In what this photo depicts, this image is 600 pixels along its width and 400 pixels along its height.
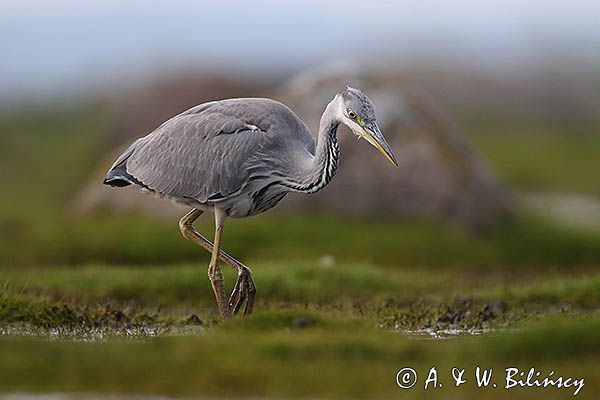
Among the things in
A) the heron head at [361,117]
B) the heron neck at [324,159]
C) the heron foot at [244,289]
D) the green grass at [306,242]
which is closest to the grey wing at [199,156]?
the heron neck at [324,159]

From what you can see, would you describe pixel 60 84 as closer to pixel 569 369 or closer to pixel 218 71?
pixel 218 71

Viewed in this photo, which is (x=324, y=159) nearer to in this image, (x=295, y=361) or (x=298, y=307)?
(x=298, y=307)

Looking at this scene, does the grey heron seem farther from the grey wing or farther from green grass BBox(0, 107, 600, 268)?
green grass BBox(0, 107, 600, 268)

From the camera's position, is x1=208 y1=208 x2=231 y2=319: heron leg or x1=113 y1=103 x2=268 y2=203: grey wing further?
x1=113 y1=103 x2=268 y2=203: grey wing

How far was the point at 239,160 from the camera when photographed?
11.2 m

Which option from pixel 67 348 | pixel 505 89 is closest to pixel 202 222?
pixel 67 348

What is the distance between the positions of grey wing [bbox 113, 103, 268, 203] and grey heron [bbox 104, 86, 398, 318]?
1cm

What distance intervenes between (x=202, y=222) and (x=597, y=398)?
1304cm

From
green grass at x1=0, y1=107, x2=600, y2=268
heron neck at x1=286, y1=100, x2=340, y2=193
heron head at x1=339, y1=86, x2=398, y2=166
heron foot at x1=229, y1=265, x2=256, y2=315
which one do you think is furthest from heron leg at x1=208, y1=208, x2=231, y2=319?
green grass at x1=0, y1=107, x2=600, y2=268

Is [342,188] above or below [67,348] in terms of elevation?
above

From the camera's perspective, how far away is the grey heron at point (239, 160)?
1091 cm

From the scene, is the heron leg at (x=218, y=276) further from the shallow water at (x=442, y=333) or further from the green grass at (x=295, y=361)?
the shallow water at (x=442, y=333)

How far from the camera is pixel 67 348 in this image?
331 inches

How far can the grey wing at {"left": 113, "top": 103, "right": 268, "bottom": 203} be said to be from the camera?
11.2 m
